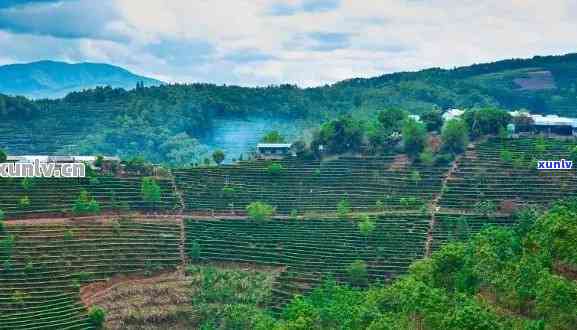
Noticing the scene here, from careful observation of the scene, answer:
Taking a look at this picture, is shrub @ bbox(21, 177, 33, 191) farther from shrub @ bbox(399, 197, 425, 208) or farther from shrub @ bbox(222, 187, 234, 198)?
shrub @ bbox(399, 197, 425, 208)

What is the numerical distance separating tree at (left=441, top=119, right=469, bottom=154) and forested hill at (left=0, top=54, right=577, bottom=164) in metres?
40.0

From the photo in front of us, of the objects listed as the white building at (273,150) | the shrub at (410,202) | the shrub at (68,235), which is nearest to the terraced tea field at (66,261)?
the shrub at (68,235)

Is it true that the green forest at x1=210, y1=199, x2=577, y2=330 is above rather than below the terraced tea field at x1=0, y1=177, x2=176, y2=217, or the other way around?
below

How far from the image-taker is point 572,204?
2477 inches

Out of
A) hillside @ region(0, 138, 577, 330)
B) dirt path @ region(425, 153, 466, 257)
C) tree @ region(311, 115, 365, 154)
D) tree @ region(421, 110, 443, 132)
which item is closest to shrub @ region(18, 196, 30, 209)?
hillside @ region(0, 138, 577, 330)

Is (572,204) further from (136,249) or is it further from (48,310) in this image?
(48,310)

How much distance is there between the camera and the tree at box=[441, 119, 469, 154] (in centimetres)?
7501

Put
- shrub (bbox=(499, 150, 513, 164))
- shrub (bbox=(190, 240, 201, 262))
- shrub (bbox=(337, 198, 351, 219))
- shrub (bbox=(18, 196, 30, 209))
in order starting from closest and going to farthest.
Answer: shrub (bbox=(190, 240, 201, 262)) → shrub (bbox=(18, 196, 30, 209)) → shrub (bbox=(337, 198, 351, 219)) → shrub (bbox=(499, 150, 513, 164))

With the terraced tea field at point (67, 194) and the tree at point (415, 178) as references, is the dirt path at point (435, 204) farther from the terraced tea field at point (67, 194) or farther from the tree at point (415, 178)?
the terraced tea field at point (67, 194)

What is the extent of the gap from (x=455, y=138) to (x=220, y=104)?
51.8 meters

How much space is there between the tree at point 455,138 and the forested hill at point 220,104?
131ft

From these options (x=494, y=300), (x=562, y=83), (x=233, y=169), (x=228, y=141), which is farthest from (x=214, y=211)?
(x=562, y=83)

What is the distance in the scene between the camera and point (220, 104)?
121000 millimetres

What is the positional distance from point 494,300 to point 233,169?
33.0 m
